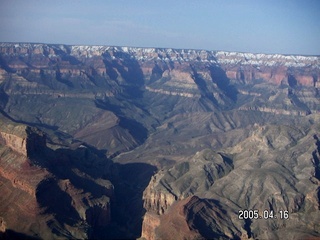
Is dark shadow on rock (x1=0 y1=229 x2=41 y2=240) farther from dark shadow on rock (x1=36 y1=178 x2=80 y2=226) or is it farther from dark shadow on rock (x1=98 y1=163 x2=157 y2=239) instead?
dark shadow on rock (x1=98 y1=163 x2=157 y2=239)

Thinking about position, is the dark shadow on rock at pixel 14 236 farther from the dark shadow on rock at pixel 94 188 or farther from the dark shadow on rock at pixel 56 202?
the dark shadow on rock at pixel 56 202

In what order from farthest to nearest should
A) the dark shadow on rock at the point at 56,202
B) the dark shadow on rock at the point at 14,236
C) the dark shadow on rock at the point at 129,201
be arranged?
the dark shadow on rock at the point at 129,201 → the dark shadow on rock at the point at 56,202 → the dark shadow on rock at the point at 14,236

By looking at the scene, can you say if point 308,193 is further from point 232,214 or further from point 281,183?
point 232,214

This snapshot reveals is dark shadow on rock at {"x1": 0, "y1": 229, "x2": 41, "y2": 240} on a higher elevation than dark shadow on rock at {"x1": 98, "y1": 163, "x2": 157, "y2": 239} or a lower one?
lower

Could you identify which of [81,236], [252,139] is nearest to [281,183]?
[252,139]

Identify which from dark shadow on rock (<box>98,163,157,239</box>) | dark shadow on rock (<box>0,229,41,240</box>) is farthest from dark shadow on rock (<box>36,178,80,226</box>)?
dark shadow on rock (<box>98,163,157,239</box>)

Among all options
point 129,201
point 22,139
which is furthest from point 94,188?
point 22,139

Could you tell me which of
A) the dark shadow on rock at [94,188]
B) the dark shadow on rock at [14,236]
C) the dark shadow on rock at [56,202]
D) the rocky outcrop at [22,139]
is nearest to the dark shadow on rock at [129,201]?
the dark shadow on rock at [94,188]

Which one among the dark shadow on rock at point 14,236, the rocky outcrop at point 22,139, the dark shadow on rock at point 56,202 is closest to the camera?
the dark shadow on rock at point 14,236

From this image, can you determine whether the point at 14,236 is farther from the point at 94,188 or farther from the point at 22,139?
the point at 22,139

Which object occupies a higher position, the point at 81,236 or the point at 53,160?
the point at 53,160

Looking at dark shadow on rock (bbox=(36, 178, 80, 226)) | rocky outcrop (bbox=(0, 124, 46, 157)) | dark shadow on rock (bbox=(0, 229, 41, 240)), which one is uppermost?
rocky outcrop (bbox=(0, 124, 46, 157))
